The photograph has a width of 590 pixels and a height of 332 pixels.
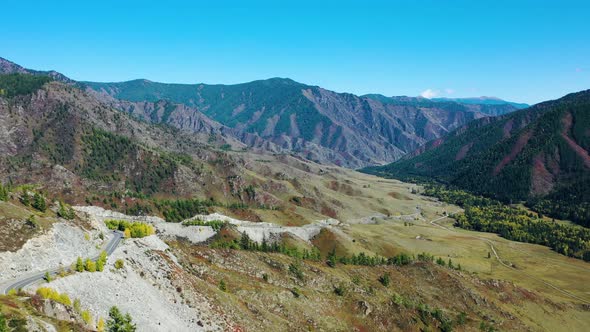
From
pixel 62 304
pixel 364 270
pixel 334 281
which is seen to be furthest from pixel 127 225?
pixel 364 270

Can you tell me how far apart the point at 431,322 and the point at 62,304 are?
94.8 meters

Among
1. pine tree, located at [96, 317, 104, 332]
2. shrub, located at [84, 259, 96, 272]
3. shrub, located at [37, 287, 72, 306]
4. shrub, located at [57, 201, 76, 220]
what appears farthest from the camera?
shrub, located at [57, 201, 76, 220]

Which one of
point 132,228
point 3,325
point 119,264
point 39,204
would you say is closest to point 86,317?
point 3,325

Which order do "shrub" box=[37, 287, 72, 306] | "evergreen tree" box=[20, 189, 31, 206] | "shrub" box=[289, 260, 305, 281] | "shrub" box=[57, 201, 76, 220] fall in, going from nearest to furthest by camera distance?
1. "shrub" box=[37, 287, 72, 306]
2. "evergreen tree" box=[20, 189, 31, 206]
3. "shrub" box=[57, 201, 76, 220]
4. "shrub" box=[289, 260, 305, 281]

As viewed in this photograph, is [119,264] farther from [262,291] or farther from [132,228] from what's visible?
[262,291]

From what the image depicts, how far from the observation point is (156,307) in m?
66.6

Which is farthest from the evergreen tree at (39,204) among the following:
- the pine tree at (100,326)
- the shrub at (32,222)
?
the pine tree at (100,326)

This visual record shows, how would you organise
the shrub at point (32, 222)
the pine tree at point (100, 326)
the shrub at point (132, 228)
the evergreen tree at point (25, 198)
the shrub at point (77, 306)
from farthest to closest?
the shrub at point (132, 228)
the evergreen tree at point (25, 198)
the shrub at point (32, 222)
the shrub at point (77, 306)
the pine tree at point (100, 326)

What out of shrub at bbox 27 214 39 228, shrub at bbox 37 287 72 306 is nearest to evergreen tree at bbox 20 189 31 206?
shrub at bbox 27 214 39 228

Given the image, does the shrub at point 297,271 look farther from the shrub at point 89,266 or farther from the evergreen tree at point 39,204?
the evergreen tree at point 39,204

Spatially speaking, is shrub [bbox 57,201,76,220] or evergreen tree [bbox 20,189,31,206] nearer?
evergreen tree [bbox 20,189,31,206]

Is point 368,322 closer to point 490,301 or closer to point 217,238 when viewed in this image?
point 490,301

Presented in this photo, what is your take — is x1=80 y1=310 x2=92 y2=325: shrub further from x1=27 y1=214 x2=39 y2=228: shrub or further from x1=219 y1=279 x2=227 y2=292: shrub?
x1=219 y1=279 x2=227 y2=292: shrub

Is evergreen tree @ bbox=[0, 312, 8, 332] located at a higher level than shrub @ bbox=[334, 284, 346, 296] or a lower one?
higher
